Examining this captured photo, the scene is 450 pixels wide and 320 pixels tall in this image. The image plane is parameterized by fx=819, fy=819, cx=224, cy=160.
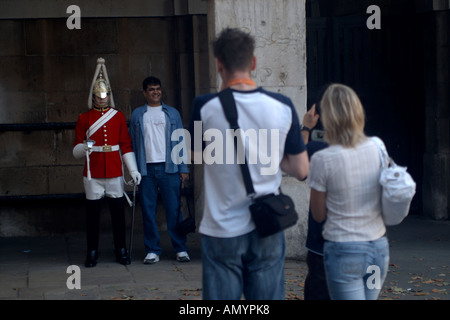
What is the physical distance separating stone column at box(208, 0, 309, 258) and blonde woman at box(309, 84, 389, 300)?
12.6ft

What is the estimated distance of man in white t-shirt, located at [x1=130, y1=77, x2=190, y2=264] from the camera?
8.41 metres

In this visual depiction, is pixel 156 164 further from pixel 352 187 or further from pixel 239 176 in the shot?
pixel 239 176

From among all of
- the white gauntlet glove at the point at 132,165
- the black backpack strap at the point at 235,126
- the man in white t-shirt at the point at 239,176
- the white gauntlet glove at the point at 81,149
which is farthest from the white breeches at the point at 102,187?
the black backpack strap at the point at 235,126

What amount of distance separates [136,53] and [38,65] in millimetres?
1236

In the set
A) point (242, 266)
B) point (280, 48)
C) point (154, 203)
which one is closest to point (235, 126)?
point (242, 266)

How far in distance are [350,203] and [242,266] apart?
27.1 inches

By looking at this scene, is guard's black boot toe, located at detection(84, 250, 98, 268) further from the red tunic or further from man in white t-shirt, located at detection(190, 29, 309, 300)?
man in white t-shirt, located at detection(190, 29, 309, 300)

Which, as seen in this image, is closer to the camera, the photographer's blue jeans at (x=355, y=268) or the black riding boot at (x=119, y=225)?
the photographer's blue jeans at (x=355, y=268)

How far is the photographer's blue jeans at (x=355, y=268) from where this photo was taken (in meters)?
4.14

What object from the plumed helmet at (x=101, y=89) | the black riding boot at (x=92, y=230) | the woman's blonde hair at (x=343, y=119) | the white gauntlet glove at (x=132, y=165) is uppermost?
the plumed helmet at (x=101, y=89)

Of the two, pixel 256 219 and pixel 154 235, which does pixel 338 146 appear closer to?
pixel 256 219

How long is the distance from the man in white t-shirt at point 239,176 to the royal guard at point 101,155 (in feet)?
14.0

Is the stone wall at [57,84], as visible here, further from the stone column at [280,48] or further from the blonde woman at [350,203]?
the blonde woman at [350,203]

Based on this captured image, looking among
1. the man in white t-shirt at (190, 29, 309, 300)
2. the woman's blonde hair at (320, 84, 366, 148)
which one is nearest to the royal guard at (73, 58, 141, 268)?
the woman's blonde hair at (320, 84, 366, 148)
